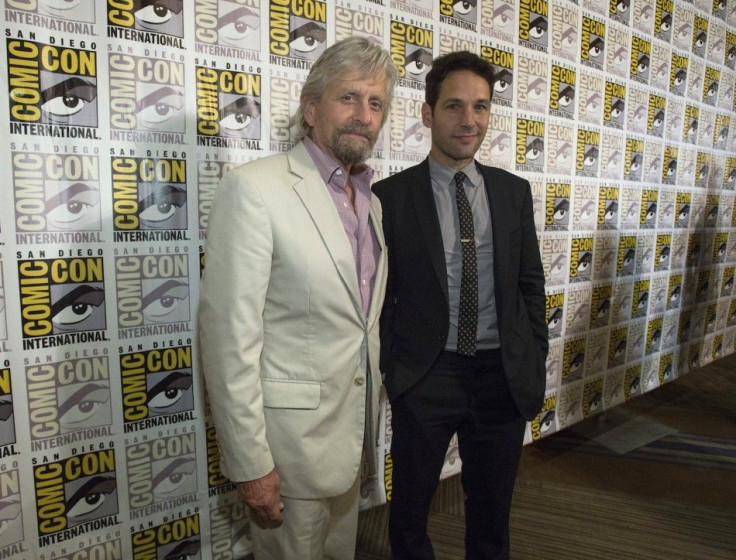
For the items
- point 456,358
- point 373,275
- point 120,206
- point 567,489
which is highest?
point 120,206

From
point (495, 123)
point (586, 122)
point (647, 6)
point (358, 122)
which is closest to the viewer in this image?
point (358, 122)

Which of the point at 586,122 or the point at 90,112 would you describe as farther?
the point at 586,122

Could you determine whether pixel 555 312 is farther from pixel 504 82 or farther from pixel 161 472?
pixel 161 472

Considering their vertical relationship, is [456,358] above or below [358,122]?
below

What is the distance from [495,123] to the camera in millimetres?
2406

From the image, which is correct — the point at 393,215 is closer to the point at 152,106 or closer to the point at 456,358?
the point at 456,358

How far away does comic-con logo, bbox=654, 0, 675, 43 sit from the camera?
125 inches

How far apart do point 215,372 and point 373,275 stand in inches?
18.1

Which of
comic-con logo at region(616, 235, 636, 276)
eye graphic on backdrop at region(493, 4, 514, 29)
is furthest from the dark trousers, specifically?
comic-con logo at region(616, 235, 636, 276)

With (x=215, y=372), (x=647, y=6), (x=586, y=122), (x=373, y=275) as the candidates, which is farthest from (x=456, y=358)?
(x=647, y=6)

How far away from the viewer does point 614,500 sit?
2.33 meters

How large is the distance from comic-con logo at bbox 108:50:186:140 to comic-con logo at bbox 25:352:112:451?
68 cm

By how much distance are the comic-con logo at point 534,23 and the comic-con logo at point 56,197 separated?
2.05 meters

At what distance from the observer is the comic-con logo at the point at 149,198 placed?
1.50 meters
